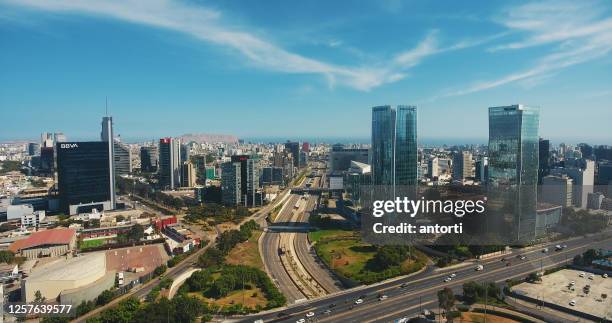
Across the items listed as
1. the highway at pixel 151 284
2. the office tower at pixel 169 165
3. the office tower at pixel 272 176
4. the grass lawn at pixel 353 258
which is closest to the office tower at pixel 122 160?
the office tower at pixel 169 165

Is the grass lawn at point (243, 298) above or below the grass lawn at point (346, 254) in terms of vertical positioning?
below

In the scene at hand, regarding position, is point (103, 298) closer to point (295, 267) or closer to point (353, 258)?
point (295, 267)

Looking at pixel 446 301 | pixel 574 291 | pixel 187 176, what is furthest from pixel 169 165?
pixel 574 291

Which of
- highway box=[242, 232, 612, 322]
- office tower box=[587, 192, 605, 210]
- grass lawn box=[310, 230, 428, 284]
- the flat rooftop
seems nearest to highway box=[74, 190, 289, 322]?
highway box=[242, 232, 612, 322]

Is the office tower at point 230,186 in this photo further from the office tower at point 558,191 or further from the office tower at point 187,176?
the office tower at point 558,191

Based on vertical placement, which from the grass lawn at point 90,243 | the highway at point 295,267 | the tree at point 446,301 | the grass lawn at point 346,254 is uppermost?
the tree at point 446,301

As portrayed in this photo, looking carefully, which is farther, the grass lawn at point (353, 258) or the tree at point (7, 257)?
the tree at point (7, 257)
